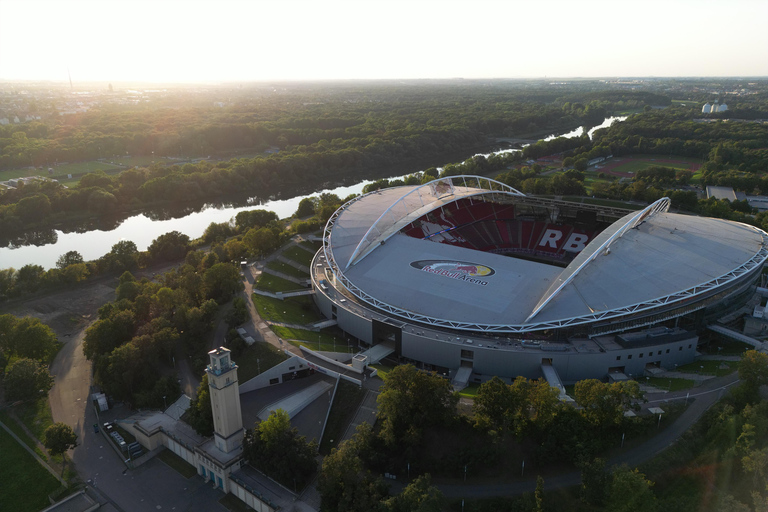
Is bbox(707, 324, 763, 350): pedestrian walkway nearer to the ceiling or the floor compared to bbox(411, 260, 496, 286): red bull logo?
nearer to the floor

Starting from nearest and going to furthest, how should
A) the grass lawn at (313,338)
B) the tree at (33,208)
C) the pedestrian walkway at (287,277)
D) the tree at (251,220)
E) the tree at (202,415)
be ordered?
the tree at (202,415), the grass lawn at (313,338), the pedestrian walkway at (287,277), the tree at (251,220), the tree at (33,208)

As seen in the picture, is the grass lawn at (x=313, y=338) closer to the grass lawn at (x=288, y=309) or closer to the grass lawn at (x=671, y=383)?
the grass lawn at (x=288, y=309)

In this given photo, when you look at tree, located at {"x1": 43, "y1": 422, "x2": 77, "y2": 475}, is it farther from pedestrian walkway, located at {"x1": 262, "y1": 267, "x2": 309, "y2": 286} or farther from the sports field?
the sports field

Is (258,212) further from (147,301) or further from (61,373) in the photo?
(61,373)

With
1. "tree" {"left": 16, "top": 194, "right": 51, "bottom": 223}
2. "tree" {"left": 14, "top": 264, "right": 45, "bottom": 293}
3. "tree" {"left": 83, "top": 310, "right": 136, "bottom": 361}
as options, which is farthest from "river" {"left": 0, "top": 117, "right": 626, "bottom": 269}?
"tree" {"left": 83, "top": 310, "right": 136, "bottom": 361}

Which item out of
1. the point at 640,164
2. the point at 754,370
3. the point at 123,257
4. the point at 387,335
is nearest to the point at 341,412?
the point at 387,335

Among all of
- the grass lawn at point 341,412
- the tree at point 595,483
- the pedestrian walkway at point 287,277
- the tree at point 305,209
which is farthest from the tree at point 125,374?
the tree at point 305,209
